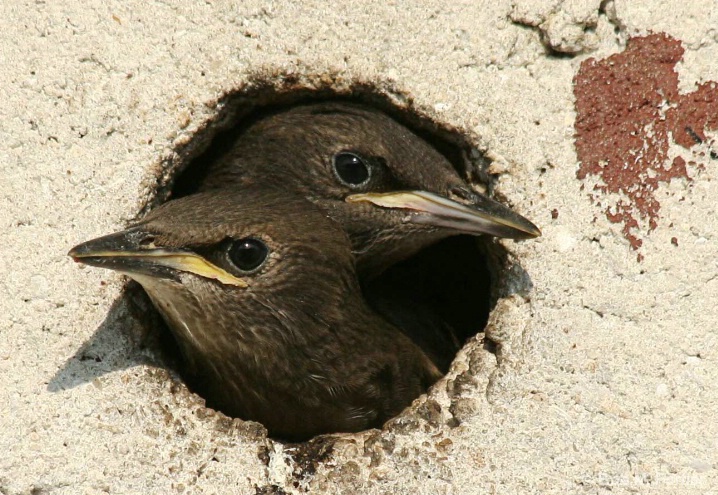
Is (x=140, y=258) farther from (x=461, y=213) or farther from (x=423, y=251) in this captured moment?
(x=423, y=251)

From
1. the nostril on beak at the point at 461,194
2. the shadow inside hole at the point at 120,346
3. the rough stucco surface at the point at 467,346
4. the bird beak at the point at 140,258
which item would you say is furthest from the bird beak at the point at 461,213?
the shadow inside hole at the point at 120,346

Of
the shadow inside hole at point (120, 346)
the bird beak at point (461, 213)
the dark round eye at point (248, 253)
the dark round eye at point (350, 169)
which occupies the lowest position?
the shadow inside hole at point (120, 346)

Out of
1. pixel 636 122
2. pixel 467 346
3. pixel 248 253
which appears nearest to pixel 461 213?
pixel 467 346

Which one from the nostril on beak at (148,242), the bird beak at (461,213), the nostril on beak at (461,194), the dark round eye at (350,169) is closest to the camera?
the nostril on beak at (148,242)

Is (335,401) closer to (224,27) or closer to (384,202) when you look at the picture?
(384,202)

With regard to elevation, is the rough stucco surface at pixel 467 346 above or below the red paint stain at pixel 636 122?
below

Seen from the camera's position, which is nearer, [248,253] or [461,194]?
[248,253]

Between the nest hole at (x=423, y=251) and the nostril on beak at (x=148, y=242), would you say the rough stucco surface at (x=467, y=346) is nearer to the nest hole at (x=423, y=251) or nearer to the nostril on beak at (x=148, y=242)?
the nest hole at (x=423, y=251)
